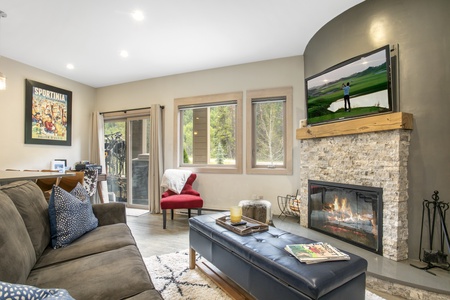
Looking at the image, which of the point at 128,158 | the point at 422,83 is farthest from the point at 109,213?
the point at 422,83

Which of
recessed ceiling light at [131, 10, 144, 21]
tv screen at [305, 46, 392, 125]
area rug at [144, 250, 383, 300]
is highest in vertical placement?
recessed ceiling light at [131, 10, 144, 21]

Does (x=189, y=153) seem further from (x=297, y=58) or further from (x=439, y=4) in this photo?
(x=439, y=4)

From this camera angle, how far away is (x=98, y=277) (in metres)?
1.25

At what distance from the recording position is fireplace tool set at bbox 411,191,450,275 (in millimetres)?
2012

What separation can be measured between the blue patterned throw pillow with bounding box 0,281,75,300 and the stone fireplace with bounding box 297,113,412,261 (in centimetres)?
259

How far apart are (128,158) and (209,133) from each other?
79.6 inches

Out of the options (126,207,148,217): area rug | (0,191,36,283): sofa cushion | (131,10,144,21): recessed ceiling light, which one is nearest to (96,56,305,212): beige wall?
(126,207,148,217): area rug

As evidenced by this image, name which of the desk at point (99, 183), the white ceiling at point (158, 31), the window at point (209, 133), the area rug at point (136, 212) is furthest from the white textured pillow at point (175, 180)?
the white ceiling at point (158, 31)

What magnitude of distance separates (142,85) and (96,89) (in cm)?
135

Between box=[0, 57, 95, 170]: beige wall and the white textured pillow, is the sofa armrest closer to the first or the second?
the white textured pillow

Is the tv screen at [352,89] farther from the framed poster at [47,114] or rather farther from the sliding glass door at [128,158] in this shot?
the framed poster at [47,114]

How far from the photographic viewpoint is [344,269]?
1297mm

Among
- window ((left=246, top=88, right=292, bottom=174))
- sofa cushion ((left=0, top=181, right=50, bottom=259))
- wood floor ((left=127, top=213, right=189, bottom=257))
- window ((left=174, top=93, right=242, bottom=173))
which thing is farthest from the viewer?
window ((left=174, top=93, right=242, bottom=173))

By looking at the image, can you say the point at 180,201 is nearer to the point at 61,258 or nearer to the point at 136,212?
the point at 136,212
